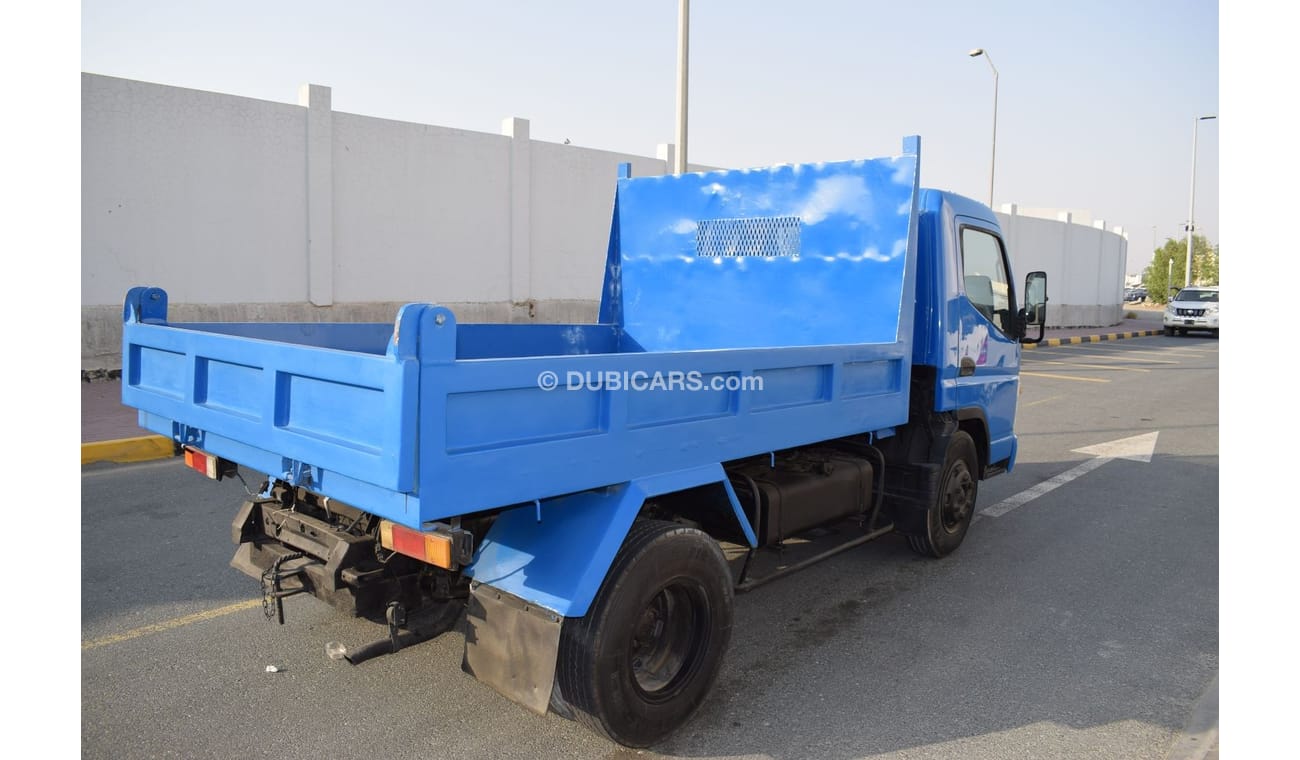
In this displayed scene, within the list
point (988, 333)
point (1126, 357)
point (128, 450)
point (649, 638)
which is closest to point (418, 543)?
point (649, 638)

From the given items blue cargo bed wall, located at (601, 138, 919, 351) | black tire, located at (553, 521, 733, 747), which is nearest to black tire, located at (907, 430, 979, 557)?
blue cargo bed wall, located at (601, 138, 919, 351)

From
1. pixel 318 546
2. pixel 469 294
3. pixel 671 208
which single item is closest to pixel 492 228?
pixel 469 294

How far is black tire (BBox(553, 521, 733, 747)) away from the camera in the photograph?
125 inches

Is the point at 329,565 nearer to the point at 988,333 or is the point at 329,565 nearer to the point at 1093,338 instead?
the point at 988,333

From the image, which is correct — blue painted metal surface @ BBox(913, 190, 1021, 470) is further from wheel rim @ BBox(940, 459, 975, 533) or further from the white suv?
the white suv

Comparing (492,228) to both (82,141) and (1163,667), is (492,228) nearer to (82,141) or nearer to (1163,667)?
(82,141)

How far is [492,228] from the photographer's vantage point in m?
15.9

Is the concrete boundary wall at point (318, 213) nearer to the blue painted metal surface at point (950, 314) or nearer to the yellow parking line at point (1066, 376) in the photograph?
the yellow parking line at point (1066, 376)

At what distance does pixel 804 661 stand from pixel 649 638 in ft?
3.31

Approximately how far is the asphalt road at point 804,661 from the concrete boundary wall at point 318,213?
573 centimetres

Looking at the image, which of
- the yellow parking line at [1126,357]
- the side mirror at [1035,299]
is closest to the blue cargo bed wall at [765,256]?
the side mirror at [1035,299]

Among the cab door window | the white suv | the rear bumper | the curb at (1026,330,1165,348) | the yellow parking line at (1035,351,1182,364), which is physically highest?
the white suv

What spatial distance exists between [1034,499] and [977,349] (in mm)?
2424

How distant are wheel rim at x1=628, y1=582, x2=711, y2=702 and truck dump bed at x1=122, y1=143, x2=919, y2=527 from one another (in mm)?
548
